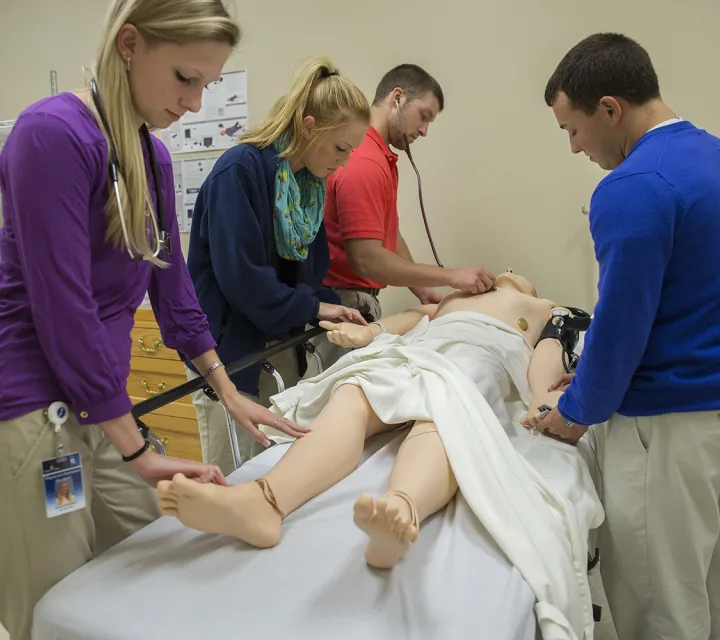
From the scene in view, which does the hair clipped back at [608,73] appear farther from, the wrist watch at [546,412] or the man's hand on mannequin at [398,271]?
the man's hand on mannequin at [398,271]

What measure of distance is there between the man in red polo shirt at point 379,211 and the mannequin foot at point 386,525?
1125mm

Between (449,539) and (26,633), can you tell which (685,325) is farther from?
(26,633)

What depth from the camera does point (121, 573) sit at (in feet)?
3.01

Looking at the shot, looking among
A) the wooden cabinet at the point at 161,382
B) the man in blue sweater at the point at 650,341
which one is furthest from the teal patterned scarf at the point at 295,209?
the wooden cabinet at the point at 161,382

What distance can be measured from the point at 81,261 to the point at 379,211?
122 centimetres

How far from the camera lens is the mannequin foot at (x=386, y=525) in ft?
2.76

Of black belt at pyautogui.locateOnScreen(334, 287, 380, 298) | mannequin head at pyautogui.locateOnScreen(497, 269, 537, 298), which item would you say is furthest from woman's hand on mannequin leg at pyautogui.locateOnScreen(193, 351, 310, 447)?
mannequin head at pyautogui.locateOnScreen(497, 269, 537, 298)

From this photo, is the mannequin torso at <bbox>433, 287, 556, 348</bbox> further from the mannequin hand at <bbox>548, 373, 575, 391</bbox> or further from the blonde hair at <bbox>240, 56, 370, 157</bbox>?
the blonde hair at <bbox>240, 56, 370, 157</bbox>

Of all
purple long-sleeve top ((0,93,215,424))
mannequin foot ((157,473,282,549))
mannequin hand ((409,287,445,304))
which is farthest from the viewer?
mannequin hand ((409,287,445,304))

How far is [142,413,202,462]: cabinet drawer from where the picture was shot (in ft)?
9.09

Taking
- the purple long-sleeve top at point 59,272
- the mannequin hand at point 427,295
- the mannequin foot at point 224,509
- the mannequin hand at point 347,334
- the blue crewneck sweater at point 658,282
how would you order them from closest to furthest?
the purple long-sleeve top at point 59,272 → the mannequin foot at point 224,509 → the blue crewneck sweater at point 658,282 → the mannequin hand at point 347,334 → the mannequin hand at point 427,295

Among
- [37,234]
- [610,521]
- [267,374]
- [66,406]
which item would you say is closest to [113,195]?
[37,234]

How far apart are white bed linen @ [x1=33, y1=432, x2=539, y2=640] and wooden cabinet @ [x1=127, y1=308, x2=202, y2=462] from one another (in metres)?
1.72

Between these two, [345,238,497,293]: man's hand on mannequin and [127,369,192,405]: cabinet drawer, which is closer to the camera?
[345,238,497,293]: man's hand on mannequin
